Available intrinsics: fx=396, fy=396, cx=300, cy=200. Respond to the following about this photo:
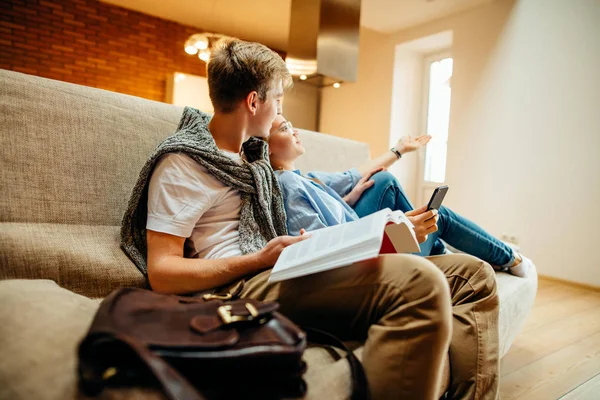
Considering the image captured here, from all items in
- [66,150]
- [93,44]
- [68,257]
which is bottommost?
[68,257]

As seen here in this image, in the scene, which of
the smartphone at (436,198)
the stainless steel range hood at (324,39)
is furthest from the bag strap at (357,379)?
the stainless steel range hood at (324,39)

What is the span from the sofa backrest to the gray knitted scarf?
0.11 metres

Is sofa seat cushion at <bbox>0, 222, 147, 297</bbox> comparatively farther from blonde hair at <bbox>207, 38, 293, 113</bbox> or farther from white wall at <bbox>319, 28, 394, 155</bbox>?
white wall at <bbox>319, 28, 394, 155</bbox>

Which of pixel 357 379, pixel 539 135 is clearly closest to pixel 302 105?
pixel 539 135

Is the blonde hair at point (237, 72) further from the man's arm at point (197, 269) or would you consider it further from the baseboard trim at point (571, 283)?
the baseboard trim at point (571, 283)

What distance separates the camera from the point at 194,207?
0.94 meters

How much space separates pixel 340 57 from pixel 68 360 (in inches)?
138

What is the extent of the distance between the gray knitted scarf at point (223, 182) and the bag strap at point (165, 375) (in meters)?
0.53

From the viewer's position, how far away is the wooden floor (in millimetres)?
1300

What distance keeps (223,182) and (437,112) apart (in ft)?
13.1

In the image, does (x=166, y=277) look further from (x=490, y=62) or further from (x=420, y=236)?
(x=490, y=62)

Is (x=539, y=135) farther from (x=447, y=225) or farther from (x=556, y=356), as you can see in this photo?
(x=447, y=225)

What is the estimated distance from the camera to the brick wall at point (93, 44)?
14.2 ft

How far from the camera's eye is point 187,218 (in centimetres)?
92
